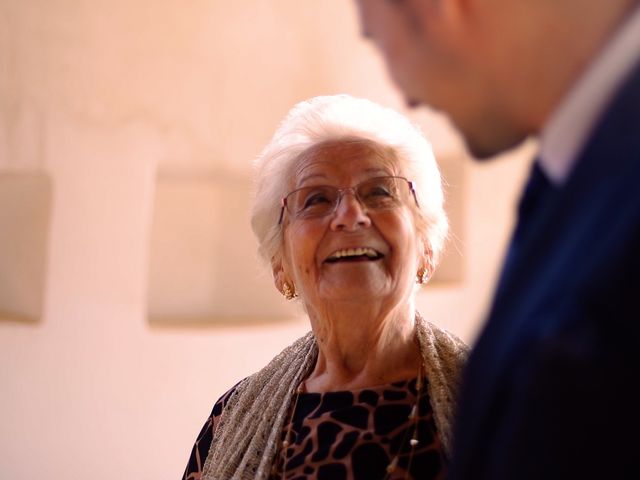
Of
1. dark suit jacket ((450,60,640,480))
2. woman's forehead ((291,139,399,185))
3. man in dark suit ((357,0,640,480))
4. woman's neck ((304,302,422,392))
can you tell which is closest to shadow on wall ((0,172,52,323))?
woman's forehead ((291,139,399,185))

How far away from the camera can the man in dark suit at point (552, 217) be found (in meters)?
0.58

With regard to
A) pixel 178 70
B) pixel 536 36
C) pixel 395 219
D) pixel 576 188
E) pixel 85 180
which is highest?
pixel 178 70

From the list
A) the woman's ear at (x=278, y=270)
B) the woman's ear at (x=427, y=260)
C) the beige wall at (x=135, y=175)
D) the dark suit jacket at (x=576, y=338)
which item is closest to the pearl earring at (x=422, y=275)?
the woman's ear at (x=427, y=260)

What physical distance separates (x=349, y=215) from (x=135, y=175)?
2.47 metres

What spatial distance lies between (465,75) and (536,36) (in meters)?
0.07

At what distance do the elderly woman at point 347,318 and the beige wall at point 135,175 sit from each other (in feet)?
6.27

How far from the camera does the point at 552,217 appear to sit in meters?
0.65

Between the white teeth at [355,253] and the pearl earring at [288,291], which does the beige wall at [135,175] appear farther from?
the white teeth at [355,253]

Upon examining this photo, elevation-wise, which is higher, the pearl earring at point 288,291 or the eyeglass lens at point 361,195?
the eyeglass lens at point 361,195

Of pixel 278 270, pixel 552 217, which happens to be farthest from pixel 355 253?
pixel 552 217

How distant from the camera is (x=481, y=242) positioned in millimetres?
4246

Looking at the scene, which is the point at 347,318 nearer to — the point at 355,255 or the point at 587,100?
the point at 355,255

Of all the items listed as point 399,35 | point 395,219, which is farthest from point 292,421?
point 399,35

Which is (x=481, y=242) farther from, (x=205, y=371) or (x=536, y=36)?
(x=536, y=36)
